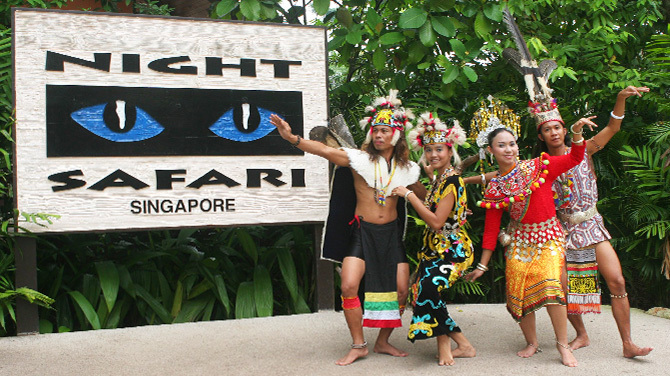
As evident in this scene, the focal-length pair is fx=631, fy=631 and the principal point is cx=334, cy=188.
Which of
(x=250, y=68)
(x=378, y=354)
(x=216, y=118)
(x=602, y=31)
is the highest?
(x=602, y=31)

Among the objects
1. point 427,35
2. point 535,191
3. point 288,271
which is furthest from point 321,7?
point 535,191

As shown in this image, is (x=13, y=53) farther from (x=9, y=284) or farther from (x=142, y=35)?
(x=9, y=284)

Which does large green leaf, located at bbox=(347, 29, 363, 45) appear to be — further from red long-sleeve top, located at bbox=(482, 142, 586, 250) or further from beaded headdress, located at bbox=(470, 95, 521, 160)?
red long-sleeve top, located at bbox=(482, 142, 586, 250)

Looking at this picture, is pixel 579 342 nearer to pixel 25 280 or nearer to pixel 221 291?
pixel 221 291

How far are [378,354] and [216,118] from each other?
2.14 meters

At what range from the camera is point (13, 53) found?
4305mm

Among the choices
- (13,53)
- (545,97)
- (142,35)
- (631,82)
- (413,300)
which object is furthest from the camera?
(631,82)

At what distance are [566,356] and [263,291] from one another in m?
2.45

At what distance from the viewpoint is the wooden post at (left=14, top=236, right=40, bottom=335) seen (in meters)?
4.27

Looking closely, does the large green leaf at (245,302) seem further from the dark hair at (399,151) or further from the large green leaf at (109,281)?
the dark hair at (399,151)

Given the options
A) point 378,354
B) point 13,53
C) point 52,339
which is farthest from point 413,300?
point 13,53

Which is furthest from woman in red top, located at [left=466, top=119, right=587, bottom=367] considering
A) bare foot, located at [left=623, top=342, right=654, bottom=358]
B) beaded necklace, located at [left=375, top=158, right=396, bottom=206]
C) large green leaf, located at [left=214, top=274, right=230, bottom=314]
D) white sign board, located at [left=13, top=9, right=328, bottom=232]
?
large green leaf, located at [left=214, top=274, right=230, bottom=314]

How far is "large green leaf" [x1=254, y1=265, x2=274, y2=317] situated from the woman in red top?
6.22 feet

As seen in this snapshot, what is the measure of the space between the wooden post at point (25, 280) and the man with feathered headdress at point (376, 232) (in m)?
2.07
